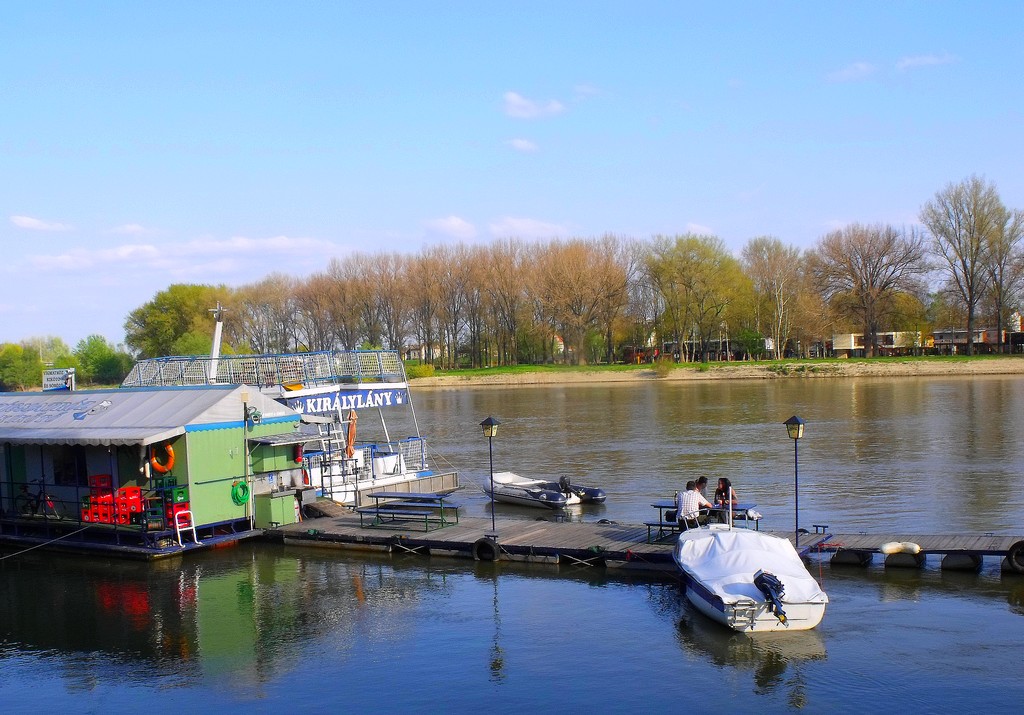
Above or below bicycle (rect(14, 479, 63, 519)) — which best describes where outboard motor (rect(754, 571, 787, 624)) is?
Result: below

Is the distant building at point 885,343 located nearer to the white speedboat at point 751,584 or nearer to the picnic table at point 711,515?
the picnic table at point 711,515

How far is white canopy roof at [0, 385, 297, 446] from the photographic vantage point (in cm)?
2088

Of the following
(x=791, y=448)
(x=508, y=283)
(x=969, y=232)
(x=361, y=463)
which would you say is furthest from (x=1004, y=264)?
(x=361, y=463)

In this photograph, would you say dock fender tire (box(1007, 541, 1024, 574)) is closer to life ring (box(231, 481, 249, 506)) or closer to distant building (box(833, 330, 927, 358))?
life ring (box(231, 481, 249, 506))

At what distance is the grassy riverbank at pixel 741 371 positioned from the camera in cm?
8664

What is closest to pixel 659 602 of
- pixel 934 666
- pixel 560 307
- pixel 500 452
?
pixel 934 666

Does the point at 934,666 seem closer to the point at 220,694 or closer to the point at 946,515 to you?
the point at 220,694

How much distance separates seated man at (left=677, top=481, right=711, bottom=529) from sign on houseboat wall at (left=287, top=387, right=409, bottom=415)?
10.4 metres

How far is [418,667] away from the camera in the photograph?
44.5ft

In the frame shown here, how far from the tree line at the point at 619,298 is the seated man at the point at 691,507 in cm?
8553

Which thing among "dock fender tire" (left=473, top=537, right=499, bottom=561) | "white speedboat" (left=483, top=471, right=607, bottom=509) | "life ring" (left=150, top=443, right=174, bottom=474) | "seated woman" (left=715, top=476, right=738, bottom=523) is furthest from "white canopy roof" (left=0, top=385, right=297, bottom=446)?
"seated woman" (left=715, top=476, right=738, bottom=523)

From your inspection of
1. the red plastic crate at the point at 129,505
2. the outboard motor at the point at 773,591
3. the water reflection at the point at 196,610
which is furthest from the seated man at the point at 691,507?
the red plastic crate at the point at 129,505

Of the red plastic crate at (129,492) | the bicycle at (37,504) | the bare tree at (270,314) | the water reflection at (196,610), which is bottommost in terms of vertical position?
the water reflection at (196,610)

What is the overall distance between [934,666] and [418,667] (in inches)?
295
